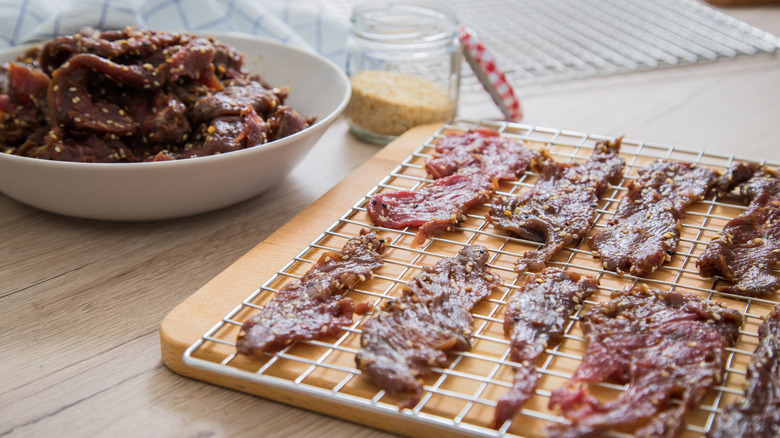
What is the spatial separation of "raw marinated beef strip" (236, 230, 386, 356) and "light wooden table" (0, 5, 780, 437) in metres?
0.14

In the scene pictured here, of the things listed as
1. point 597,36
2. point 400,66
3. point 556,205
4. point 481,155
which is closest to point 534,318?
point 556,205

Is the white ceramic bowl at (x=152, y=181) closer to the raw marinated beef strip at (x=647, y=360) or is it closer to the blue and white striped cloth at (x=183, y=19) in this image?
the blue and white striped cloth at (x=183, y=19)

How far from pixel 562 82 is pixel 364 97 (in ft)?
3.60

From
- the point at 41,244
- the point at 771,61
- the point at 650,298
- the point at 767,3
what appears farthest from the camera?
the point at 767,3

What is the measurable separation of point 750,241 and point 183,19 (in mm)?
2302

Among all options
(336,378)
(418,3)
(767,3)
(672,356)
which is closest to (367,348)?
(336,378)

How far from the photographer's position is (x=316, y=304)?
1574 millimetres

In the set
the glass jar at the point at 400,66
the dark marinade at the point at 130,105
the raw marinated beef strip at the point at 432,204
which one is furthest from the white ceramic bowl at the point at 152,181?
the glass jar at the point at 400,66

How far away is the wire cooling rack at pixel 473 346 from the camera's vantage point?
1.32 m

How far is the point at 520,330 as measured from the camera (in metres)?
1.50

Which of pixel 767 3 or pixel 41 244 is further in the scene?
pixel 767 3

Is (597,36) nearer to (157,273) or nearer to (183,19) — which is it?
(183,19)

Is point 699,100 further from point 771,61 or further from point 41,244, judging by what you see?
point 41,244

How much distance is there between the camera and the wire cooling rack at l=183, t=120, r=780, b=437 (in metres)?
1.32
